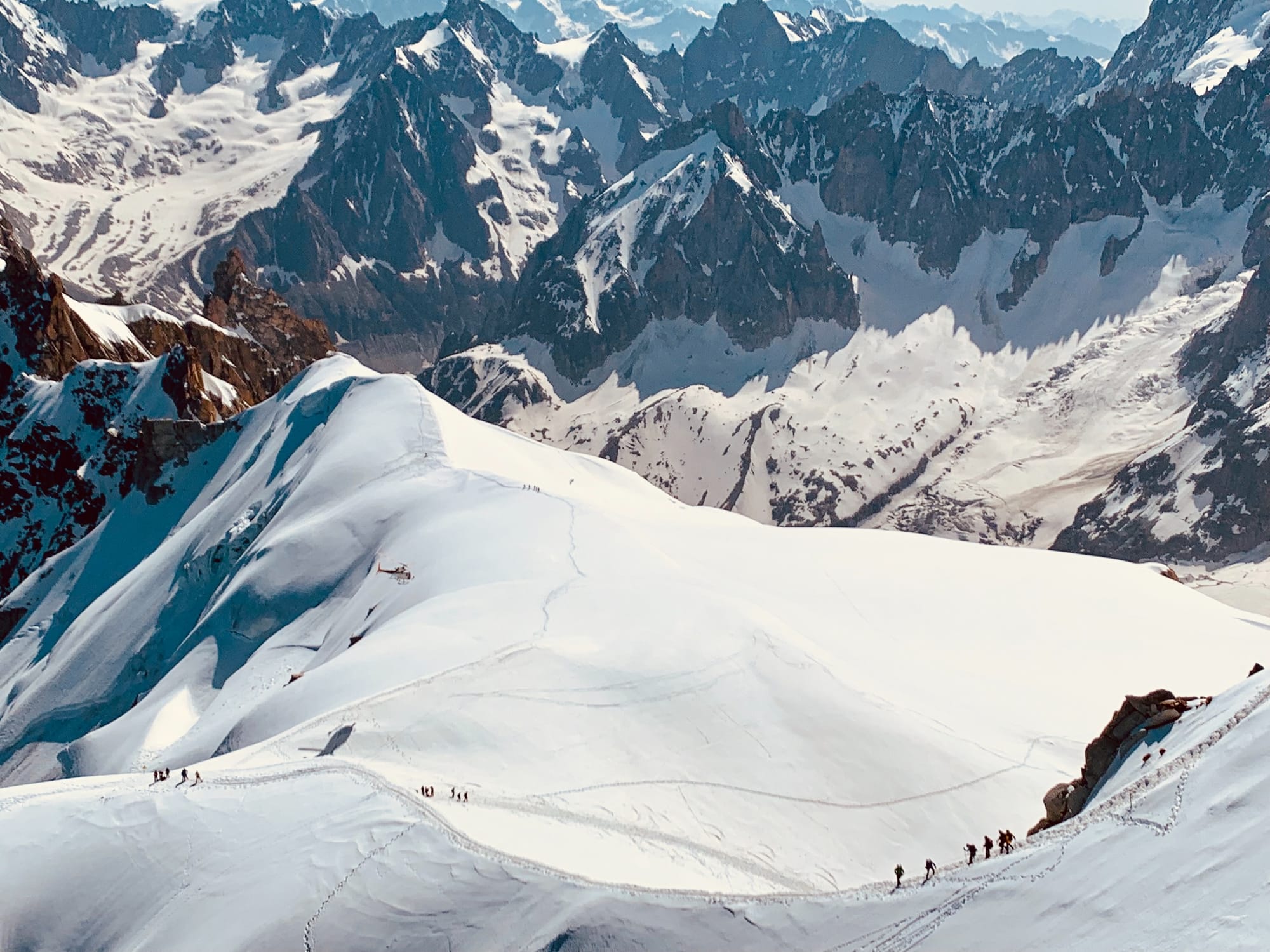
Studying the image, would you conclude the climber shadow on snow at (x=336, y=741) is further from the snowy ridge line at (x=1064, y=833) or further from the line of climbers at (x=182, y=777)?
the snowy ridge line at (x=1064, y=833)

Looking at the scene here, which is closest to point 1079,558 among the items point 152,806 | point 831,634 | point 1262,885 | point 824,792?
point 831,634

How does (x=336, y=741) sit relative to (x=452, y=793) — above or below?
below

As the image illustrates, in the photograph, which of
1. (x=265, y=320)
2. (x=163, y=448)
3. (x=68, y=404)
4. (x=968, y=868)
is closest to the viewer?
(x=968, y=868)

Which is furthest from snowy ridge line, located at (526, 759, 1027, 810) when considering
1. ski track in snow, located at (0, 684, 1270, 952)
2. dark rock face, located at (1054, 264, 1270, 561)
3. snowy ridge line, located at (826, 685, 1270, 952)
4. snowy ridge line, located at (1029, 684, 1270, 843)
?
dark rock face, located at (1054, 264, 1270, 561)

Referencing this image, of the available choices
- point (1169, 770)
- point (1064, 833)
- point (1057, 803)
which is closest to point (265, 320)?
point (1057, 803)

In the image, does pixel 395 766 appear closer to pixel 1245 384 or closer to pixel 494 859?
pixel 494 859

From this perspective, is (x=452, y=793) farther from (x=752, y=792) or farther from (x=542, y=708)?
(x=752, y=792)
